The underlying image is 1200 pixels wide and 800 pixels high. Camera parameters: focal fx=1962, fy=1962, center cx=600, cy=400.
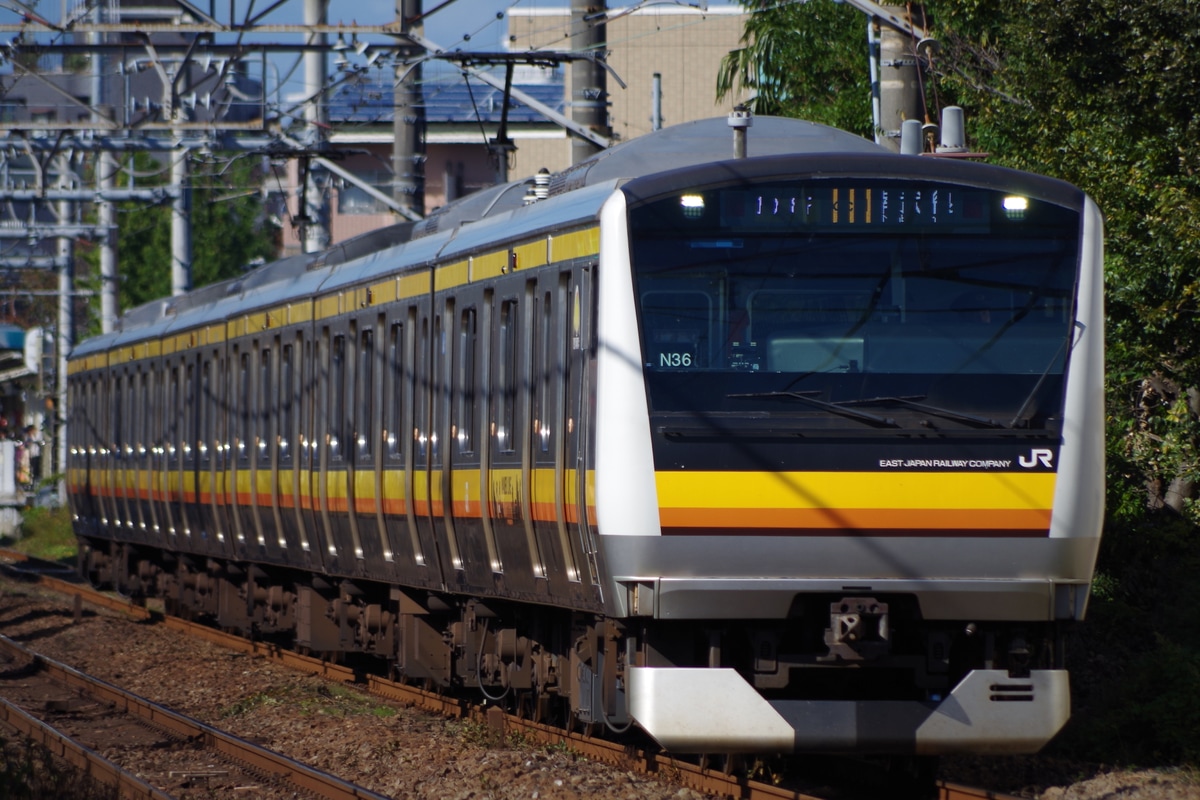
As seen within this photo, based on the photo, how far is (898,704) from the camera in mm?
8742

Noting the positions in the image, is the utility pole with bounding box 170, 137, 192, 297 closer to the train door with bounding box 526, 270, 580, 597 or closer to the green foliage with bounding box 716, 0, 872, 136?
the green foliage with bounding box 716, 0, 872, 136

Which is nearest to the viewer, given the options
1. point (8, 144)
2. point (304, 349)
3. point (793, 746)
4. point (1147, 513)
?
point (793, 746)

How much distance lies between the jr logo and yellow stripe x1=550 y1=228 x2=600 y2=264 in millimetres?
2148

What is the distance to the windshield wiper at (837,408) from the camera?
860 centimetres

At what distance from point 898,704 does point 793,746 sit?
51cm

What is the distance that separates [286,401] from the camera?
52.6ft

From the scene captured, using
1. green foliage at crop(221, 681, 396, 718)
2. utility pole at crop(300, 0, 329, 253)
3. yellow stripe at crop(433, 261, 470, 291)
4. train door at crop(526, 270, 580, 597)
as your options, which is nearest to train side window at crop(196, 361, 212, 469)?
utility pole at crop(300, 0, 329, 253)

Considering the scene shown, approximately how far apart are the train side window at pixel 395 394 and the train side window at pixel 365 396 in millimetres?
436

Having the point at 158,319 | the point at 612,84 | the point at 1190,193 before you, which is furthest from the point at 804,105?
the point at 612,84

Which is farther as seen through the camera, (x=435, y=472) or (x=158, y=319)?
(x=158, y=319)

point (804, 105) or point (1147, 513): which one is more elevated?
point (804, 105)

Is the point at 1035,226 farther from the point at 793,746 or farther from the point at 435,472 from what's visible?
the point at 435,472

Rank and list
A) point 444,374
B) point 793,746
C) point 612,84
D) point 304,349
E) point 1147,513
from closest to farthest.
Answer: point 793,746, point 444,374, point 1147,513, point 304,349, point 612,84

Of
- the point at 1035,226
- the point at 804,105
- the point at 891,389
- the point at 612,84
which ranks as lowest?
the point at 891,389
